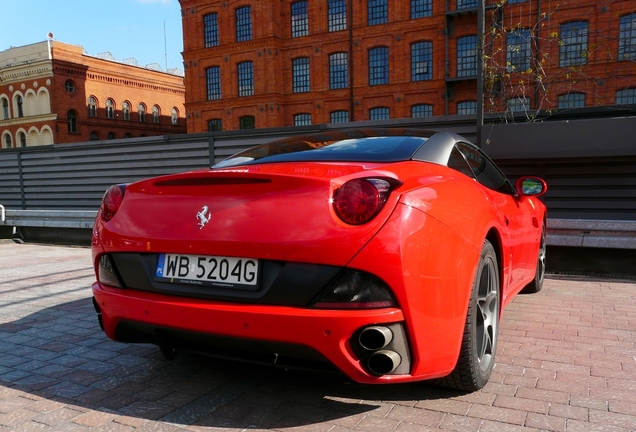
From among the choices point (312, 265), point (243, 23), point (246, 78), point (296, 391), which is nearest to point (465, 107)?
point (246, 78)

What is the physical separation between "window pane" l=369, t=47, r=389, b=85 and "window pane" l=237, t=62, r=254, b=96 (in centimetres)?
902

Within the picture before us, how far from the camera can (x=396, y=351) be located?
2254 millimetres

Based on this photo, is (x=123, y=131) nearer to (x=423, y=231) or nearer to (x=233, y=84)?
(x=233, y=84)

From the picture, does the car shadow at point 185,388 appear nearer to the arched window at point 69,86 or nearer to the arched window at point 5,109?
the arched window at point 69,86

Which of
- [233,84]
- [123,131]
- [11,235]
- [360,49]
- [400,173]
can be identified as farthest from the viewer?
[123,131]

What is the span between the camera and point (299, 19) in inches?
1523

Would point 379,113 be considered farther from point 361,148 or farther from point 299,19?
point 361,148

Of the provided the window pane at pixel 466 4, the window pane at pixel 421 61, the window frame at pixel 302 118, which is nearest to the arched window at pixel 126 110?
the window frame at pixel 302 118

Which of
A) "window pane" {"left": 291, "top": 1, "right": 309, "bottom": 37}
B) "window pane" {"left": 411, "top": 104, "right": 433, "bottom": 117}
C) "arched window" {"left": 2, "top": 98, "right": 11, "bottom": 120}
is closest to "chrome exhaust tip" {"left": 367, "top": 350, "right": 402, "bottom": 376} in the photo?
"window pane" {"left": 411, "top": 104, "right": 433, "bottom": 117}

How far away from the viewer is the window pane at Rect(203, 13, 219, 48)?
41.1 metres

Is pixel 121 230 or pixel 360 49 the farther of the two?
pixel 360 49

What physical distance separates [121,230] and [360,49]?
1419 inches

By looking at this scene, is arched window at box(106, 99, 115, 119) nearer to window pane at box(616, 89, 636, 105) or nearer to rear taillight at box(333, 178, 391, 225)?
window pane at box(616, 89, 636, 105)

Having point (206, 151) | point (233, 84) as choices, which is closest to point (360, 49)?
point (233, 84)
